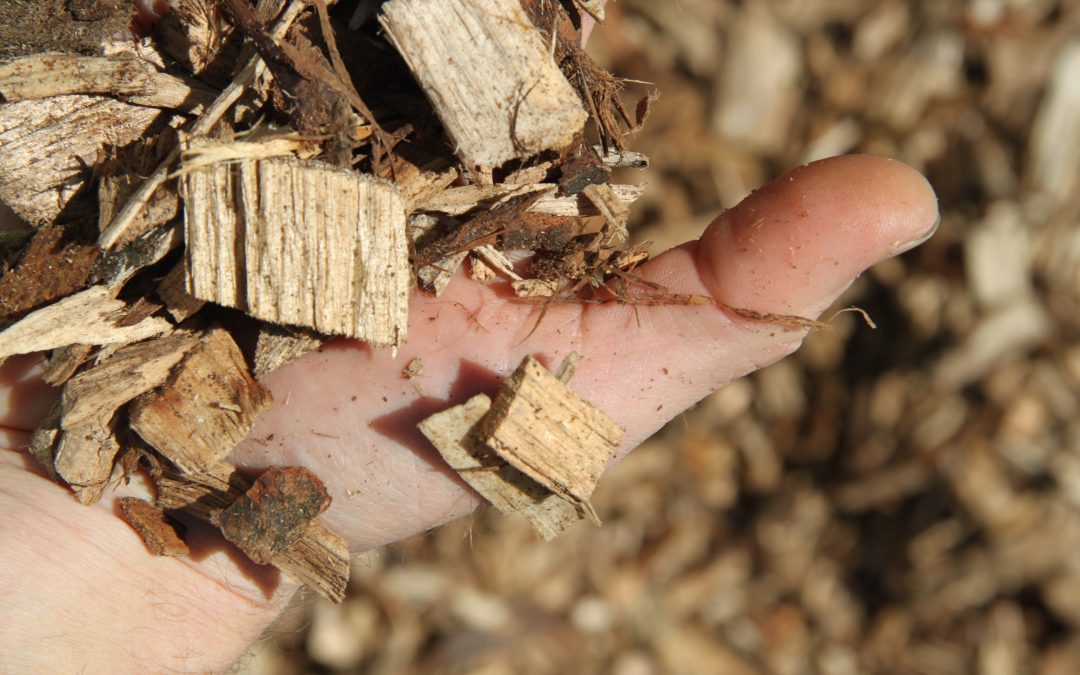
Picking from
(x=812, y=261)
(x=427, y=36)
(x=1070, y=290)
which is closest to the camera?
(x=427, y=36)

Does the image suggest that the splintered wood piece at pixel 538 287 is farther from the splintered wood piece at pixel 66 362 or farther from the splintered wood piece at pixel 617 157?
the splintered wood piece at pixel 66 362

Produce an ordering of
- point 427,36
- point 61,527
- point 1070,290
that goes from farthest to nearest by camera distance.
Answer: point 1070,290
point 61,527
point 427,36

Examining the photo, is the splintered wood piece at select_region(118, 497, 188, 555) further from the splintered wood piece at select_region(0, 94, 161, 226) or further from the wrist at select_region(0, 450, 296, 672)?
the splintered wood piece at select_region(0, 94, 161, 226)

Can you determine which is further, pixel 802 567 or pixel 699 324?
pixel 802 567

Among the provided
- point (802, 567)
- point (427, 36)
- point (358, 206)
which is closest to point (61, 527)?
point (358, 206)

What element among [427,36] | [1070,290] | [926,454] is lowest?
[926,454]

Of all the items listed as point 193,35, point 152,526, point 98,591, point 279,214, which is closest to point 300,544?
point 152,526

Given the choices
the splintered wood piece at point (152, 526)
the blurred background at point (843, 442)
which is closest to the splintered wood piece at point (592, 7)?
the splintered wood piece at point (152, 526)

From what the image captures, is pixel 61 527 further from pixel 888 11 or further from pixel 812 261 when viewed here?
pixel 888 11
